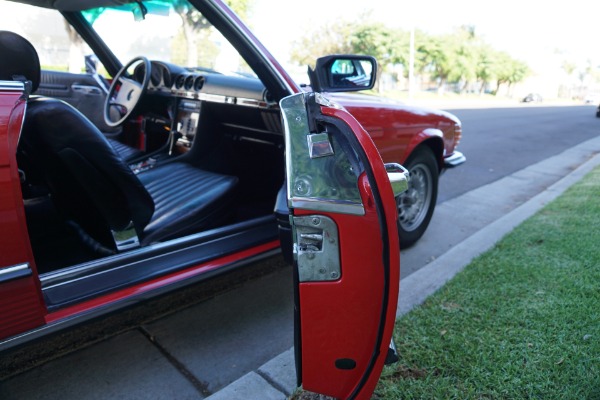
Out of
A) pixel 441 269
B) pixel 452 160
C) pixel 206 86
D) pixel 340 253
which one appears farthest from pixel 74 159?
pixel 452 160

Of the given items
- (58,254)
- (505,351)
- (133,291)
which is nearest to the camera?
(133,291)

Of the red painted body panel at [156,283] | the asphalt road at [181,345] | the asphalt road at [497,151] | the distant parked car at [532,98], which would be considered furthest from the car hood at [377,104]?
the distant parked car at [532,98]

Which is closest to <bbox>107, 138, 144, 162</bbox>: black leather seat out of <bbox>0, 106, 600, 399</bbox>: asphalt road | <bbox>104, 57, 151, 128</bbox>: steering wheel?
<bbox>104, 57, 151, 128</bbox>: steering wheel

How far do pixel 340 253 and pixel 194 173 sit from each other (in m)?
2.22

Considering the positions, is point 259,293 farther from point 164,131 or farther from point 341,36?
point 341,36

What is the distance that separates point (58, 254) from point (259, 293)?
1.31m

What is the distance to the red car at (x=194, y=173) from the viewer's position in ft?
5.15

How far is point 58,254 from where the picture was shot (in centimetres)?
254

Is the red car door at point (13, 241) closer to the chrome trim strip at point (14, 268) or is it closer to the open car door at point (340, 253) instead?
the chrome trim strip at point (14, 268)

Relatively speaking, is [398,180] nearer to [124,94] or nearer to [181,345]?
[181,345]

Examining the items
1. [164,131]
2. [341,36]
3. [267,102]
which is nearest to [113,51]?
[164,131]

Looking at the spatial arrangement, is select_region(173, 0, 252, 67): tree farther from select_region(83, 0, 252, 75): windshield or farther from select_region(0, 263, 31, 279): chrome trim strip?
select_region(0, 263, 31, 279): chrome trim strip

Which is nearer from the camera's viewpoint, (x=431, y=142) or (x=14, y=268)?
(x=14, y=268)

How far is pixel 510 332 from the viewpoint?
2.43 metres
